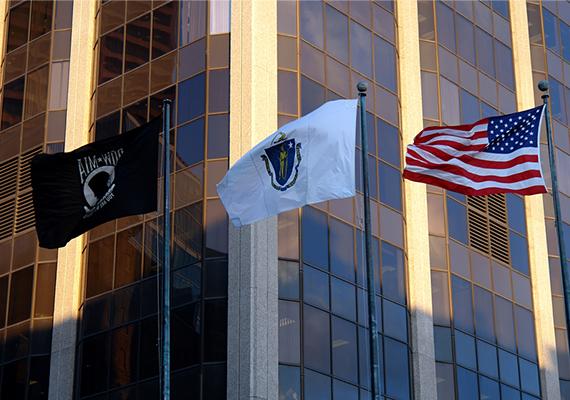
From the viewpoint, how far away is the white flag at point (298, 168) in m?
27.5

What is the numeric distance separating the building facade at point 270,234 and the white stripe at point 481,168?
27.4 ft

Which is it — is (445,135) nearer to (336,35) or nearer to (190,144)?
(190,144)

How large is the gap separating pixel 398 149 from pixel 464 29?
284 inches

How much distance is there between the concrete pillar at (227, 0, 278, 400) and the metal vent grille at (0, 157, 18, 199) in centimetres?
950

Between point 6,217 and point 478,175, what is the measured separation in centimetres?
2031

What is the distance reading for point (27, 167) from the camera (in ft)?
146

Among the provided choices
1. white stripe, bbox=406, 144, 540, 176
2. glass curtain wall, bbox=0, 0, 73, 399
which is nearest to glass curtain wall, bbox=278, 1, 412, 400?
white stripe, bbox=406, 144, 540, 176

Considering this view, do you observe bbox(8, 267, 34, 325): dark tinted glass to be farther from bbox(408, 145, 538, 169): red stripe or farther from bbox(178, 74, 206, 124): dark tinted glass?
bbox(408, 145, 538, 169): red stripe

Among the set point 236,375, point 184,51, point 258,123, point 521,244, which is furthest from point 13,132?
point 521,244

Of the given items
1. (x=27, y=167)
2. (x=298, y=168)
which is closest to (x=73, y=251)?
(x=27, y=167)

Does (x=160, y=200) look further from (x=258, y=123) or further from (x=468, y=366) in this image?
(x=468, y=366)

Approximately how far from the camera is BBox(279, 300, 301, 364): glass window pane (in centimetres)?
3578

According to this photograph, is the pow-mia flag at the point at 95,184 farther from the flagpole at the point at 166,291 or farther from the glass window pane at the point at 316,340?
the glass window pane at the point at 316,340

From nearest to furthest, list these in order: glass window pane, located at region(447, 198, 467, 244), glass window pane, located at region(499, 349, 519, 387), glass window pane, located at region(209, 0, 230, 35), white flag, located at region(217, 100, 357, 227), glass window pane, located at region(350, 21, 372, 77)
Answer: white flag, located at region(217, 100, 357, 227)
glass window pane, located at region(209, 0, 230, 35)
glass window pane, located at region(350, 21, 372, 77)
glass window pane, located at region(499, 349, 519, 387)
glass window pane, located at region(447, 198, 467, 244)
